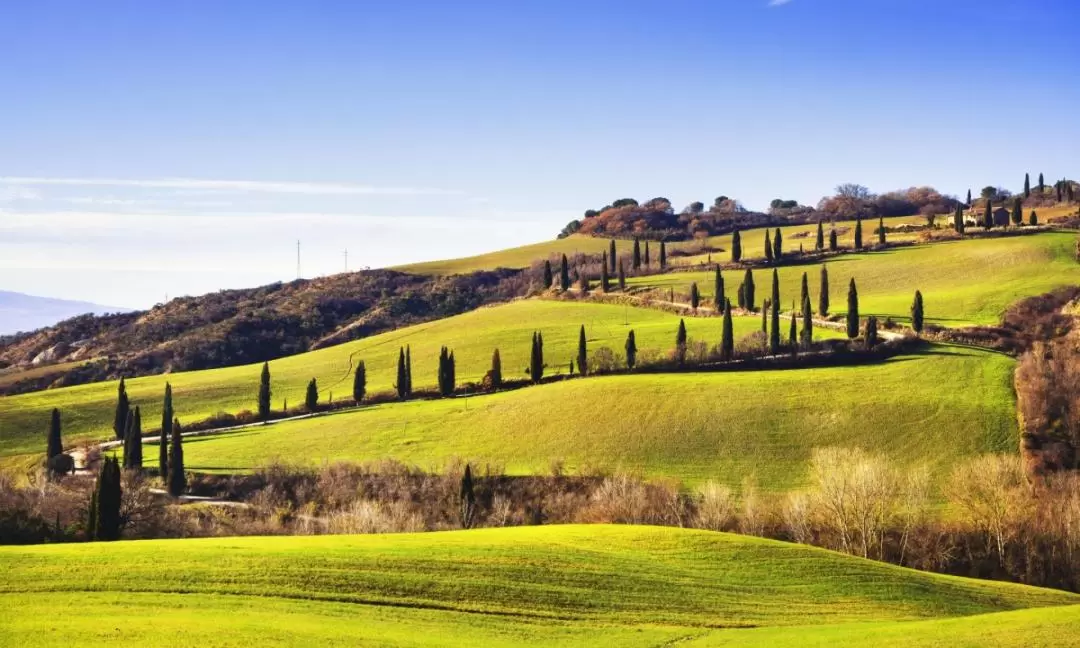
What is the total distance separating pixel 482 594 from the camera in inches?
1838

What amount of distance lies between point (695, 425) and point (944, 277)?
7621 centimetres

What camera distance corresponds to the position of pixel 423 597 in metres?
45.7

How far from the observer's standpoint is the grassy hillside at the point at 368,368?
125438 millimetres

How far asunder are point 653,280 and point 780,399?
75446 mm

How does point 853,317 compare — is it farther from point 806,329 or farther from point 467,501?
point 467,501

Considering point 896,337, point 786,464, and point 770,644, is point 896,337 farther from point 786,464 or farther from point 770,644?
point 770,644

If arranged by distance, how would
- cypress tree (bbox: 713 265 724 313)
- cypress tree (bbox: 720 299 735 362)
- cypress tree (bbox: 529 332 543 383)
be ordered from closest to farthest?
cypress tree (bbox: 720 299 735 362), cypress tree (bbox: 529 332 543 383), cypress tree (bbox: 713 265 724 313)

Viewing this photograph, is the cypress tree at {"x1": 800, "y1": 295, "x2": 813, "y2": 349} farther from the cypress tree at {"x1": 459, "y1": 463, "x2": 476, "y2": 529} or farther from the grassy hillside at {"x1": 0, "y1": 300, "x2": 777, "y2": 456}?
the cypress tree at {"x1": 459, "y1": 463, "x2": 476, "y2": 529}

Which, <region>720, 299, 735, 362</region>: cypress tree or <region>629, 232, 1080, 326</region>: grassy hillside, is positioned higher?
→ <region>629, 232, 1080, 326</region>: grassy hillside

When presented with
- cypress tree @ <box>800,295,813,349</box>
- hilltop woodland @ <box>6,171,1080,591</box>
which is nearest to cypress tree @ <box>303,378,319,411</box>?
hilltop woodland @ <box>6,171,1080,591</box>

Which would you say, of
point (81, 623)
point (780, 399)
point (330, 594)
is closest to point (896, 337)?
point (780, 399)

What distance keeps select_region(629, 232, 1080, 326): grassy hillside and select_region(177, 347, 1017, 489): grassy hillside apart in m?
25.0

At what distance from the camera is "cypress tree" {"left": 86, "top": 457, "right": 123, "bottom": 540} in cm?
6800

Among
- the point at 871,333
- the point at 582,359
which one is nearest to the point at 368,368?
the point at 582,359
